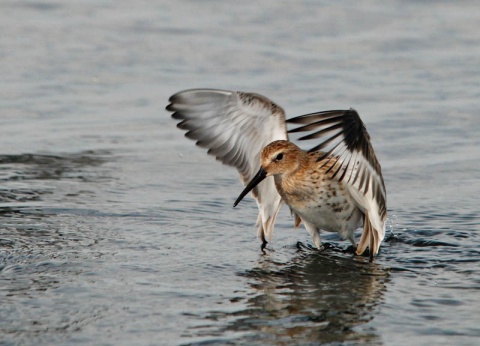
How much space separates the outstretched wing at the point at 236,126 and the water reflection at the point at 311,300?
0.75 metres

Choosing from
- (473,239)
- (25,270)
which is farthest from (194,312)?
(473,239)

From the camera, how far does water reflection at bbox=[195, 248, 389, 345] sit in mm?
5934

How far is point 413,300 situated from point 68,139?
5.11 meters

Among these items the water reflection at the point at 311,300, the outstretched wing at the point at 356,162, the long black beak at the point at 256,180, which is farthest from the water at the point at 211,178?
the long black beak at the point at 256,180

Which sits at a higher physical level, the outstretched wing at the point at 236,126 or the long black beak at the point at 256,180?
the outstretched wing at the point at 236,126

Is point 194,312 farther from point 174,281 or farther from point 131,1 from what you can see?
point 131,1

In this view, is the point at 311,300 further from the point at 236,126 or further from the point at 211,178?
the point at 211,178

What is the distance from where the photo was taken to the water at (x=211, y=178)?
20.3 feet

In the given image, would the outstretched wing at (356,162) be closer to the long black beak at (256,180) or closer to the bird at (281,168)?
the bird at (281,168)

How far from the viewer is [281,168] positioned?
801cm

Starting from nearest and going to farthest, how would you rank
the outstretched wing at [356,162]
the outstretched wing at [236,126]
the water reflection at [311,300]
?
the water reflection at [311,300], the outstretched wing at [356,162], the outstretched wing at [236,126]

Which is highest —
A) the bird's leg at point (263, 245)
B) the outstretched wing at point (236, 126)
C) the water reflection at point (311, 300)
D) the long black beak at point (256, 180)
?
the outstretched wing at point (236, 126)

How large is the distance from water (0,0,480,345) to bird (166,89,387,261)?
0.79 feet

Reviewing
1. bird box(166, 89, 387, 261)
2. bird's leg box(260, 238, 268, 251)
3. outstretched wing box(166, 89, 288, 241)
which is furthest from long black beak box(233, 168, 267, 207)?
bird's leg box(260, 238, 268, 251)
